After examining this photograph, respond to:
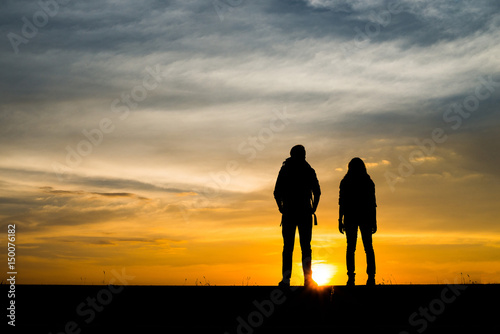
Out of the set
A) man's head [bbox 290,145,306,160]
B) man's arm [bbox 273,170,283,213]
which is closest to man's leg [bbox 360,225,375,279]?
man's arm [bbox 273,170,283,213]

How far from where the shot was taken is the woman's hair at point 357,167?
1120 centimetres

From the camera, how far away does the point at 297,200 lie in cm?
1064

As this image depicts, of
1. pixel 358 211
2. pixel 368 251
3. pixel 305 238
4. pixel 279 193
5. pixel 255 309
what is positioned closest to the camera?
pixel 255 309

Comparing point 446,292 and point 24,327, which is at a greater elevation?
point 446,292

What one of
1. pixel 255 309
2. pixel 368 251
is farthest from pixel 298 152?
pixel 255 309

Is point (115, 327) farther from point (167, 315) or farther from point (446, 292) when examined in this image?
point (446, 292)

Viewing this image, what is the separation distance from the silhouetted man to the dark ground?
168 cm

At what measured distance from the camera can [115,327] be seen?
6801 millimetres

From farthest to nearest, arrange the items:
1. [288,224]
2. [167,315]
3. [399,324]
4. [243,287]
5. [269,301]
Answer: [288,224]
[243,287]
[269,301]
[167,315]
[399,324]

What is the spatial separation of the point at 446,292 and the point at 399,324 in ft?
5.84

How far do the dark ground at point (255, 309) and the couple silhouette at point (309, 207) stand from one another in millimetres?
1688

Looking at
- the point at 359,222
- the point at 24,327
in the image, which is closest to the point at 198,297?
the point at 24,327

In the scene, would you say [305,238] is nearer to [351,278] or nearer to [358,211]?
[358,211]

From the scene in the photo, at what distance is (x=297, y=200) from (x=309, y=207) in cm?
27
